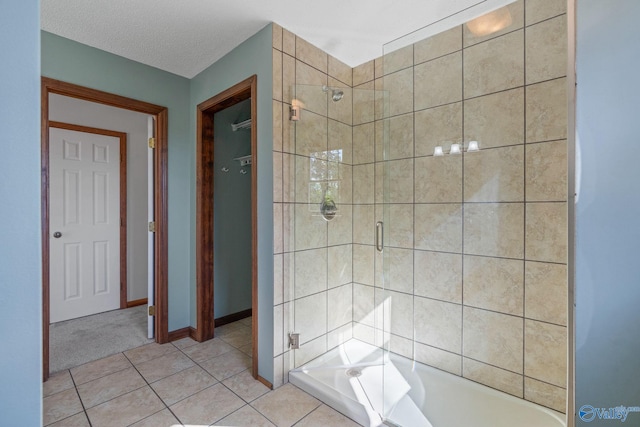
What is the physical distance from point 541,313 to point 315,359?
4.75 ft

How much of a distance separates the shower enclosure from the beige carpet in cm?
155

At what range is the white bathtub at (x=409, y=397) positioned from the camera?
5.12 feet

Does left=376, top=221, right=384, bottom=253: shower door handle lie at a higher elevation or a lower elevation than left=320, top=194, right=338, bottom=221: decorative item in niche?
lower

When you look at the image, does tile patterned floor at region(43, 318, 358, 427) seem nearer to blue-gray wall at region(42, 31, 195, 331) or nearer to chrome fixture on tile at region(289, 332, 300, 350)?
chrome fixture on tile at region(289, 332, 300, 350)

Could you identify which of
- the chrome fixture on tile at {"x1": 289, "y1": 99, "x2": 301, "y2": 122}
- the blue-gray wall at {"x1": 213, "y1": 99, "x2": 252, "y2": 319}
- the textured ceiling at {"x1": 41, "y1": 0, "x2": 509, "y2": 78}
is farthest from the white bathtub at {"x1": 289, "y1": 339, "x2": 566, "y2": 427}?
the textured ceiling at {"x1": 41, "y1": 0, "x2": 509, "y2": 78}

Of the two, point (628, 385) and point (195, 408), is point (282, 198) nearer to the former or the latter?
point (195, 408)

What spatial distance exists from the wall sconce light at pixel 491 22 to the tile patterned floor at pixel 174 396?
7.77 ft

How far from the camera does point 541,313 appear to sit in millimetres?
1595

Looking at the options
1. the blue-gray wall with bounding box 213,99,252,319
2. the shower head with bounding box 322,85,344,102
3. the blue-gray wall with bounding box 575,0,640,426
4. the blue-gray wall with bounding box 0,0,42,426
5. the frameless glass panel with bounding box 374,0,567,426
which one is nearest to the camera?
the blue-gray wall with bounding box 0,0,42,426

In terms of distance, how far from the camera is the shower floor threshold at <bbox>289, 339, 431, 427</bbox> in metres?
1.58

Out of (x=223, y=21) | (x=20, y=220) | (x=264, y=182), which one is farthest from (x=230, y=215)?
(x=20, y=220)

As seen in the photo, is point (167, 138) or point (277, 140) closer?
point (277, 140)

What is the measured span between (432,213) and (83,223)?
3538 mm

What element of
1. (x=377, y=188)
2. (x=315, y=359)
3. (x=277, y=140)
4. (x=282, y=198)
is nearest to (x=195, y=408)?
(x=315, y=359)
